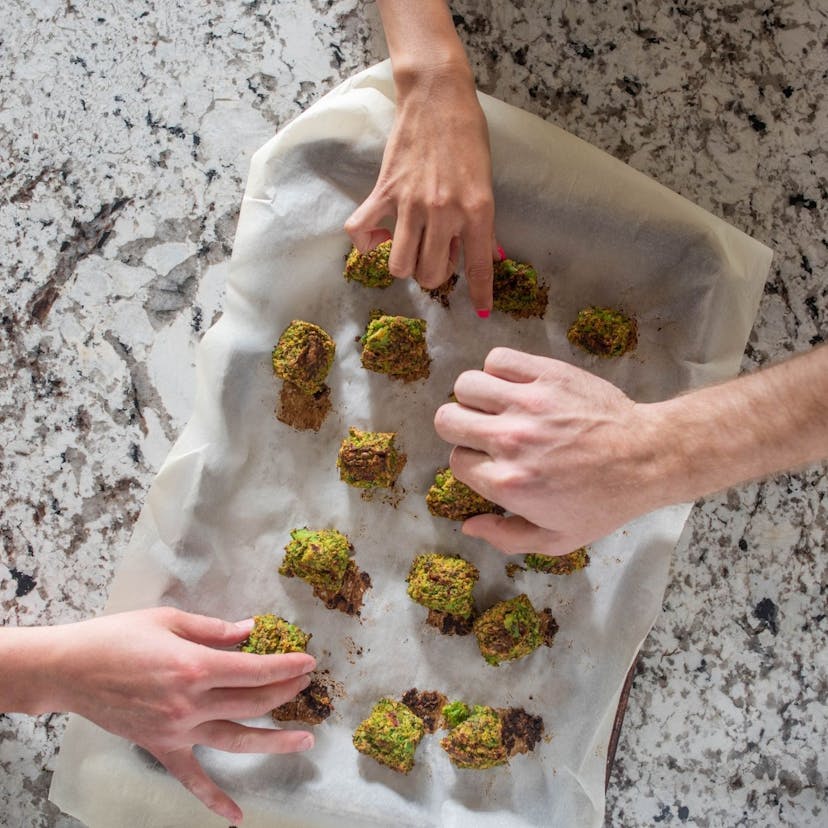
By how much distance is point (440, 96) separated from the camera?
4.59 feet

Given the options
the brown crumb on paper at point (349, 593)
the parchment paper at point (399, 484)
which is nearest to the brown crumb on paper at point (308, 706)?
the parchment paper at point (399, 484)

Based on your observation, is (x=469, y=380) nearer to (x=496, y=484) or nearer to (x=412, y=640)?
(x=496, y=484)

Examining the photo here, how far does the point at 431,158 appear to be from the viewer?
1389 millimetres

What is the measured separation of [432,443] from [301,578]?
367 millimetres

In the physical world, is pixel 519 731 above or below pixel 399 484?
below

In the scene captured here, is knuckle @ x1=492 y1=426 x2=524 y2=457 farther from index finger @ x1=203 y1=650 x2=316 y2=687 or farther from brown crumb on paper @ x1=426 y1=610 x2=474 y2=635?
index finger @ x1=203 y1=650 x2=316 y2=687

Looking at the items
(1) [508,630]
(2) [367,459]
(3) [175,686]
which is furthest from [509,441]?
(3) [175,686]

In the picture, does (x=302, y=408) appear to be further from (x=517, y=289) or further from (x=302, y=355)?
(x=517, y=289)

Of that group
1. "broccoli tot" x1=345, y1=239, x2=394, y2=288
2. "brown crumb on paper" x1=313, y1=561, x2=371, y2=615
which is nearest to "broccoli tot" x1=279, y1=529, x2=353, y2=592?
"brown crumb on paper" x1=313, y1=561, x2=371, y2=615

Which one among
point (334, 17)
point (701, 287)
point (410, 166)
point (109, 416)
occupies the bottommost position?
point (109, 416)

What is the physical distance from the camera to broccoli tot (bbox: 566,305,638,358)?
1544 millimetres

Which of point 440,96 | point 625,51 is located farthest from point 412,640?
point 625,51

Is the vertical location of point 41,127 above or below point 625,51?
below

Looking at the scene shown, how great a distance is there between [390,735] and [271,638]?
290 mm
